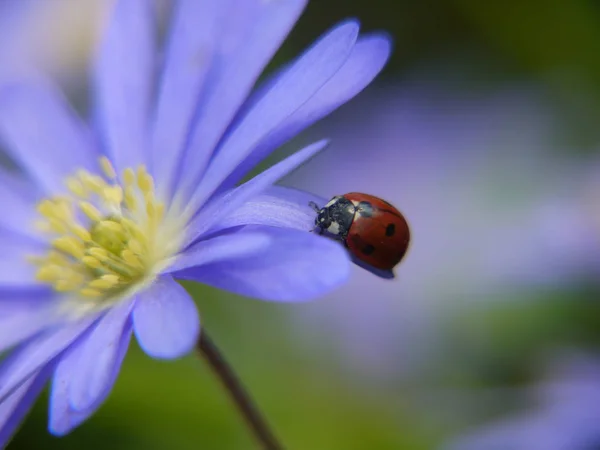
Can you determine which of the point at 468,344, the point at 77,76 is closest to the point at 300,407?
the point at 468,344

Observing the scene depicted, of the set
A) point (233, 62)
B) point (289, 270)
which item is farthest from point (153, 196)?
point (289, 270)

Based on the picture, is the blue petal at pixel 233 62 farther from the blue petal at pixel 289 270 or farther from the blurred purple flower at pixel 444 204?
the blurred purple flower at pixel 444 204

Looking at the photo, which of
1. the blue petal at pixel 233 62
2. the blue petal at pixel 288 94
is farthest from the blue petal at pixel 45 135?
the blue petal at pixel 288 94

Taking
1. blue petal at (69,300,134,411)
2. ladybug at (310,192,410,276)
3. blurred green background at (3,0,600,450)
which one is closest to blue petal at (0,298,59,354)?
blue petal at (69,300,134,411)

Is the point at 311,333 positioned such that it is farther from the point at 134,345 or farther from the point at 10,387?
the point at 10,387

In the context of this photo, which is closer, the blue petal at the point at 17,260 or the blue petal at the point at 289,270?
the blue petal at the point at 289,270

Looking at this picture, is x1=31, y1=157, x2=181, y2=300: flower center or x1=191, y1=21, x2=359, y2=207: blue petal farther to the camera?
x1=31, y1=157, x2=181, y2=300: flower center

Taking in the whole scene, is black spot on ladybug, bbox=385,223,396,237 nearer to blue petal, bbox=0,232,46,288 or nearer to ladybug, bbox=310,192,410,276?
ladybug, bbox=310,192,410,276
